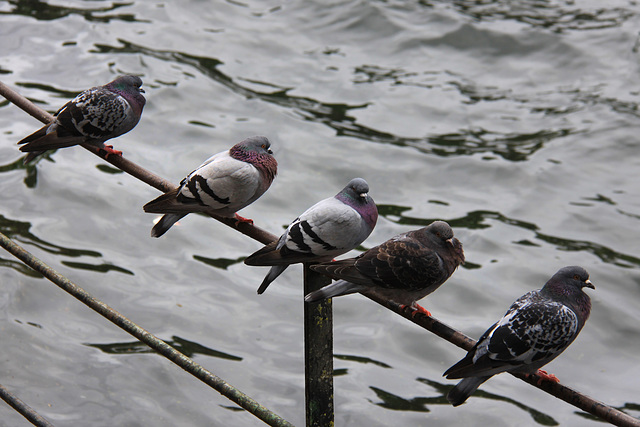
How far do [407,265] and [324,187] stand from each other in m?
6.54

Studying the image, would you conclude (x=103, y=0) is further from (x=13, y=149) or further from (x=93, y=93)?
(x=93, y=93)

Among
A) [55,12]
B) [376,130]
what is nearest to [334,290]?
[376,130]

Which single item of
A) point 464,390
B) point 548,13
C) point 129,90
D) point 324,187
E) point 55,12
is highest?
point 129,90

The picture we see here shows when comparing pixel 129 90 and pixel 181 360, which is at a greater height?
pixel 181 360

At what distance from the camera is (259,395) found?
6.82 metres

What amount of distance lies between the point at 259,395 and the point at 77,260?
251 centimetres

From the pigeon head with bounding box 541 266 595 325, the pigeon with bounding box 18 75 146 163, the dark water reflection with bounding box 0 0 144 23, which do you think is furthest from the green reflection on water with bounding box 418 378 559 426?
the dark water reflection with bounding box 0 0 144 23

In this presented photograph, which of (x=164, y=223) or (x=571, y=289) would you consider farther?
(x=164, y=223)

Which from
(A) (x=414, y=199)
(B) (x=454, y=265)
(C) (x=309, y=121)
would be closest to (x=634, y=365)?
(A) (x=414, y=199)

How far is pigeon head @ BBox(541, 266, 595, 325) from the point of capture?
3.61 m

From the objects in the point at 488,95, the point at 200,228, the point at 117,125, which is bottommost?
the point at 200,228

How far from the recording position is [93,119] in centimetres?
464

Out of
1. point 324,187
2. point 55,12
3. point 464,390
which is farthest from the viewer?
point 55,12

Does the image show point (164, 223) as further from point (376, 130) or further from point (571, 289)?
point (376, 130)
